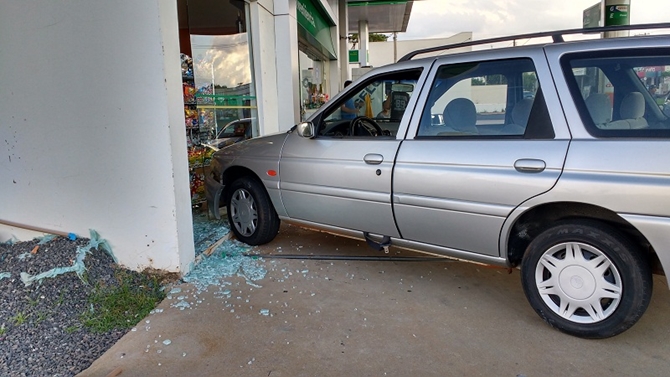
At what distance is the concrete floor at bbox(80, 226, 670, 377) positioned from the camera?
282cm

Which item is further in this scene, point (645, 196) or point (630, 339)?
point (630, 339)

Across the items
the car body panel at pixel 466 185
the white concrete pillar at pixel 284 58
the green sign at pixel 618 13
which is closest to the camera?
the car body panel at pixel 466 185

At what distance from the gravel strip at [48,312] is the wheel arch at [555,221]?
290 centimetres

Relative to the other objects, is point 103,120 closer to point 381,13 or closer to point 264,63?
point 264,63

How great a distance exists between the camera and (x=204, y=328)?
10.9 feet

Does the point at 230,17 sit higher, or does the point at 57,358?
the point at 230,17

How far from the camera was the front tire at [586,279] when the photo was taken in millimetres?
2816

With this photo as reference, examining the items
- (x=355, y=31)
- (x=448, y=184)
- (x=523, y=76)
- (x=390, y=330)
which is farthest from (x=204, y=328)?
(x=355, y=31)

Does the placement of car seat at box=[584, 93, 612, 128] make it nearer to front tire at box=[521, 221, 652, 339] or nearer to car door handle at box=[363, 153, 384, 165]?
front tire at box=[521, 221, 652, 339]

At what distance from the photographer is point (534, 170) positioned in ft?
9.87

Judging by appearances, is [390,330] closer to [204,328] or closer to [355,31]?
[204,328]

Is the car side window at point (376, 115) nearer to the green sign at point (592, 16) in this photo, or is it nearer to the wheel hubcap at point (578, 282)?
the wheel hubcap at point (578, 282)

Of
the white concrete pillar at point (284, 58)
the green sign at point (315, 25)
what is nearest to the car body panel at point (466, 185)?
the white concrete pillar at point (284, 58)

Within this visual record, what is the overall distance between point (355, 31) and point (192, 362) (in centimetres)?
2385
